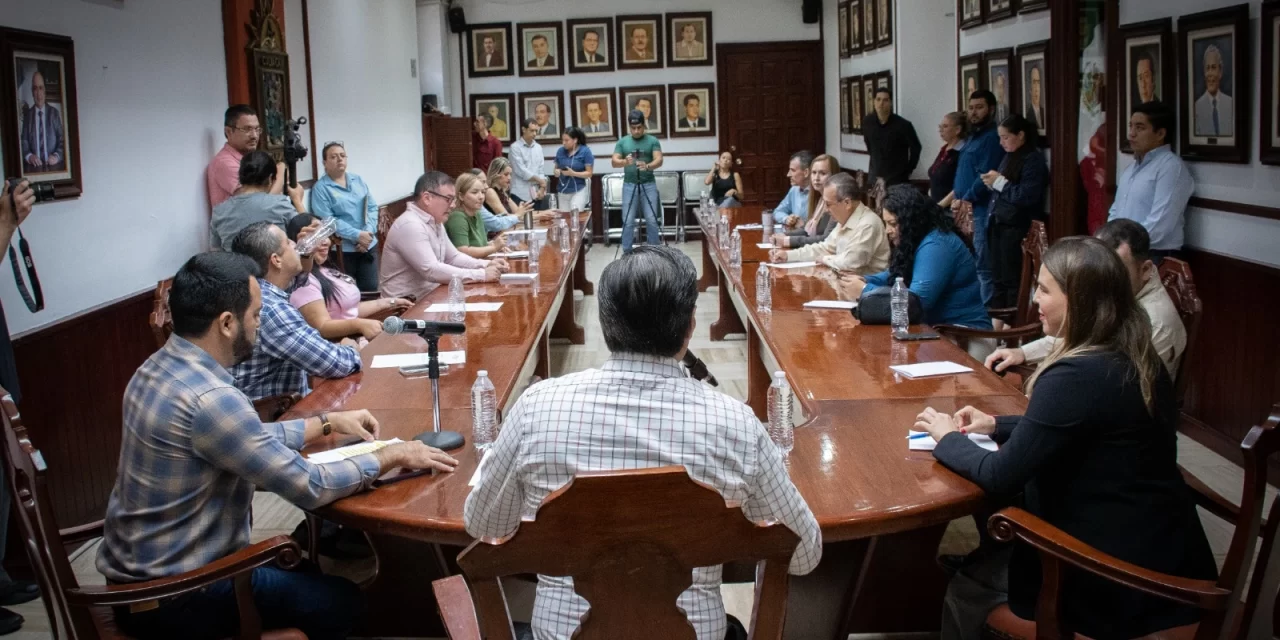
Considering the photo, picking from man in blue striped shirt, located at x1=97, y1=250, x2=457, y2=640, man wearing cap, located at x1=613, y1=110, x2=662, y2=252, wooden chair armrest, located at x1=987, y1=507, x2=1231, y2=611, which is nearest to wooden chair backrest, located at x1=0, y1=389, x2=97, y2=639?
man in blue striped shirt, located at x1=97, y1=250, x2=457, y2=640

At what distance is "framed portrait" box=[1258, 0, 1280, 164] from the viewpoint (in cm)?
494

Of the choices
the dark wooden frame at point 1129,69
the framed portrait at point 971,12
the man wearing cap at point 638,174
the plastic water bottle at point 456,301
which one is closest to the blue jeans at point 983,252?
the framed portrait at point 971,12

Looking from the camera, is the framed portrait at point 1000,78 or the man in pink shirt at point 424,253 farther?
the framed portrait at point 1000,78

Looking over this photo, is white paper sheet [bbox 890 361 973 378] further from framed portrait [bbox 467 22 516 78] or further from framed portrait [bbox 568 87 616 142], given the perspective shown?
framed portrait [bbox 467 22 516 78]

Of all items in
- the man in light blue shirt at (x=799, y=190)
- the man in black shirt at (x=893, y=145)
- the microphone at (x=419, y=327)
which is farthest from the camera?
the man in black shirt at (x=893, y=145)

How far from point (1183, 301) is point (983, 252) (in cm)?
504

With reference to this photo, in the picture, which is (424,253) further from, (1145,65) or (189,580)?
(189,580)

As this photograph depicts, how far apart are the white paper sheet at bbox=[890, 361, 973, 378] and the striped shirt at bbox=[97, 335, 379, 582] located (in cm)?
198

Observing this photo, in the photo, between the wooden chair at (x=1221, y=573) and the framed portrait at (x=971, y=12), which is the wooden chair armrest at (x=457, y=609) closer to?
the wooden chair at (x=1221, y=573)

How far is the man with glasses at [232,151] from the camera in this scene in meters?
6.55

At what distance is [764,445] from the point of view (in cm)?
200

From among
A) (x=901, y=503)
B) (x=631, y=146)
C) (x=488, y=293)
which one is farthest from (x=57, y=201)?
(x=631, y=146)

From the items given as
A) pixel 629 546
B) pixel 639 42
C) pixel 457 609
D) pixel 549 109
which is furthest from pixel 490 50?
pixel 629 546

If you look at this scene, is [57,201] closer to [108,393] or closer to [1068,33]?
[108,393]
